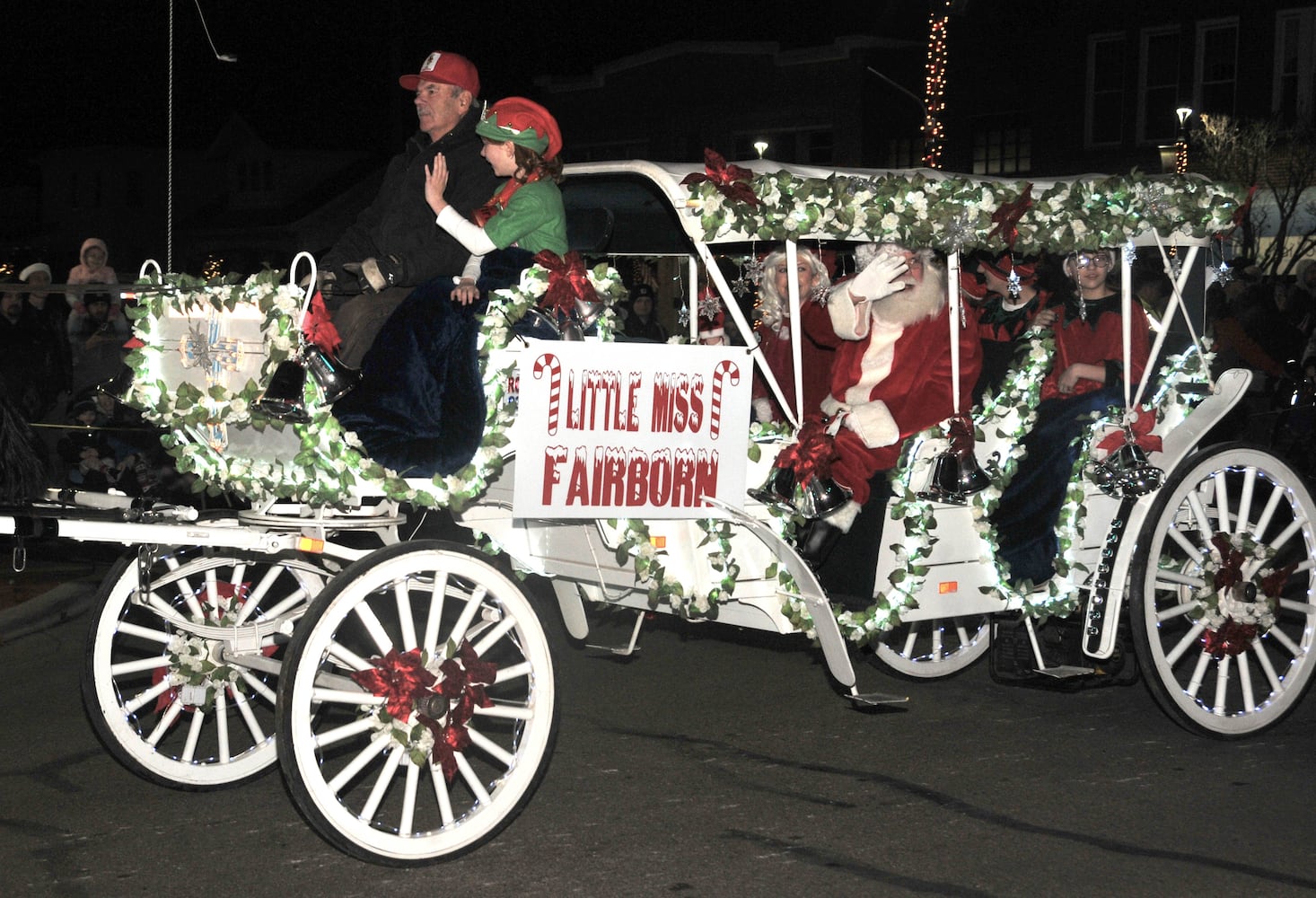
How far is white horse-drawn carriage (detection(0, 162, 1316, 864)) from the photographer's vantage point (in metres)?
4.65

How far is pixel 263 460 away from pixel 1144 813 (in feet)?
10.3

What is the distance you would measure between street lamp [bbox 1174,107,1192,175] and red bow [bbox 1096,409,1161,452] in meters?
19.9

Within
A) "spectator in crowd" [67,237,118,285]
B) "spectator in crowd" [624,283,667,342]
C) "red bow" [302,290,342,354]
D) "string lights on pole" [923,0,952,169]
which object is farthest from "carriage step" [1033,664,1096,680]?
"string lights on pole" [923,0,952,169]

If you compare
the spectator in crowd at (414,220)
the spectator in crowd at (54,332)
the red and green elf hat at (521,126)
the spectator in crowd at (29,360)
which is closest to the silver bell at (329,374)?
the spectator in crowd at (414,220)

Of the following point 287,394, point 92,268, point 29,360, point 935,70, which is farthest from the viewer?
point 935,70

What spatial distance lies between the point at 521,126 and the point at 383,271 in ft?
2.21

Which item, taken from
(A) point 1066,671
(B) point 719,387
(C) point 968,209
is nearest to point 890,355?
(C) point 968,209

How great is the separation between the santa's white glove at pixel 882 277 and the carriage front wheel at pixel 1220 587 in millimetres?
1327

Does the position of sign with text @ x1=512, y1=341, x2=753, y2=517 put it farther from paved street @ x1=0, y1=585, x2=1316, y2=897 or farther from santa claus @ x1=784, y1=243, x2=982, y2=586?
paved street @ x1=0, y1=585, x2=1316, y2=897

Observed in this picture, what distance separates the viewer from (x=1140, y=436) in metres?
6.13

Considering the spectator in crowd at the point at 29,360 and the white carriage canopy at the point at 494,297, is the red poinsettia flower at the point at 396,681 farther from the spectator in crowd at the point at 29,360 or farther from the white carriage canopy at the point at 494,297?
the spectator in crowd at the point at 29,360

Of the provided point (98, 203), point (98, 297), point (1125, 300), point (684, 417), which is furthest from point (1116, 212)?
point (98, 203)

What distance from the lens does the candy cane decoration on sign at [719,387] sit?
198 inches

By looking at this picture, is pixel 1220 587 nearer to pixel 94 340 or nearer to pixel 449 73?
pixel 449 73
